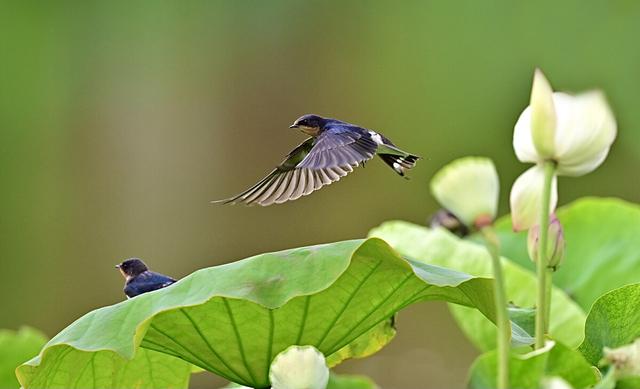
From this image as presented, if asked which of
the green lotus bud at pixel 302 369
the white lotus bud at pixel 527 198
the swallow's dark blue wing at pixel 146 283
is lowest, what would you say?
the swallow's dark blue wing at pixel 146 283

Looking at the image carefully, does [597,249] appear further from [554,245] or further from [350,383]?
[554,245]

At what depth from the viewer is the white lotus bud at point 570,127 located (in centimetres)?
31

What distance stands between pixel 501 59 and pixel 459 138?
0.37m

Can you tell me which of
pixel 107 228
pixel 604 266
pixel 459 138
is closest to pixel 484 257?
pixel 604 266

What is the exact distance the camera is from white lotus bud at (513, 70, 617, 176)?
311 millimetres

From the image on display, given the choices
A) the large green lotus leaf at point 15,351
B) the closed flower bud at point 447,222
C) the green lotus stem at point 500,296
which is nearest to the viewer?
the green lotus stem at point 500,296

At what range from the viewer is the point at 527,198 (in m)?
0.34

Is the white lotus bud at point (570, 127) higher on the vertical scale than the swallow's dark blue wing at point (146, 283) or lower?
higher

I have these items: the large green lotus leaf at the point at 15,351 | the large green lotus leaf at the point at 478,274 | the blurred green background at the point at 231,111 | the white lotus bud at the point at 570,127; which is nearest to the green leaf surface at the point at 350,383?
the large green lotus leaf at the point at 478,274

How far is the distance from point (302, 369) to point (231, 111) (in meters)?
4.44

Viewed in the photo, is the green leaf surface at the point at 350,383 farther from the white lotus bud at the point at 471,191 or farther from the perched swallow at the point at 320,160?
the white lotus bud at the point at 471,191

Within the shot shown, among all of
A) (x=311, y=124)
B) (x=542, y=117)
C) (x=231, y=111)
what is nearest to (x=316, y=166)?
(x=311, y=124)

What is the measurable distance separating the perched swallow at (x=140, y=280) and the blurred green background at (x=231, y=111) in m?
2.88

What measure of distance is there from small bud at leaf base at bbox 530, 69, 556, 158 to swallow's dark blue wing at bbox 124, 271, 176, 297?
19cm
